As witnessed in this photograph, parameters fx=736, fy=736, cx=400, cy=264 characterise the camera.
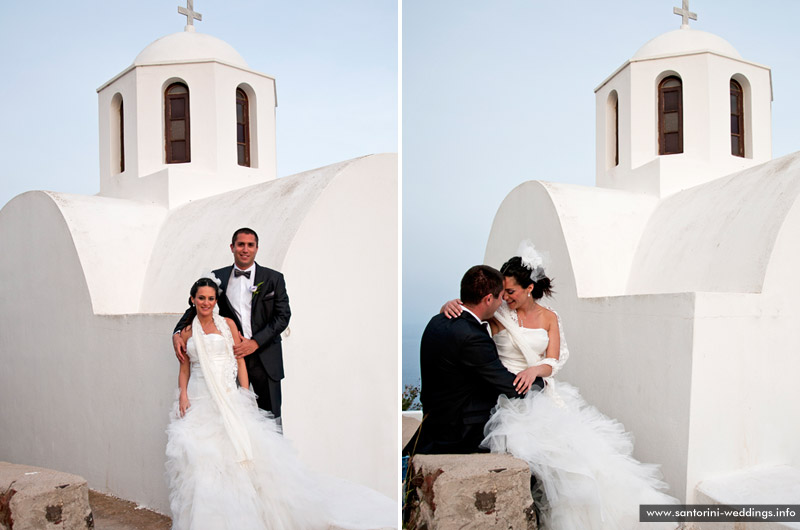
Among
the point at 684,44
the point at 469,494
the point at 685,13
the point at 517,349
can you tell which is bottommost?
the point at 469,494

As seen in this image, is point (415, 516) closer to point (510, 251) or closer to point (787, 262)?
point (787, 262)

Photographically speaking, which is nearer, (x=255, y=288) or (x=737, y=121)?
(x=255, y=288)

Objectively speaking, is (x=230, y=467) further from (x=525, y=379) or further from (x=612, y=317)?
(x=612, y=317)

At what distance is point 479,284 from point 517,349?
665mm

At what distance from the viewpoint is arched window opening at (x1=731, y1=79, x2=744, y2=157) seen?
30.4ft

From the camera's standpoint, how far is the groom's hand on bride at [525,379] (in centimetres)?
407

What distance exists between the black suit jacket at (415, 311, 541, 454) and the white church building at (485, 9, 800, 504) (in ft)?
6.55

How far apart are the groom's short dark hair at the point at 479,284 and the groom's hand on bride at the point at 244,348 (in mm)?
1497

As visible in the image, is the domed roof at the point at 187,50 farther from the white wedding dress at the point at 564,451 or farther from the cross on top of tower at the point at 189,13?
the white wedding dress at the point at 564,451

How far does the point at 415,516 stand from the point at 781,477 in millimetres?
3304

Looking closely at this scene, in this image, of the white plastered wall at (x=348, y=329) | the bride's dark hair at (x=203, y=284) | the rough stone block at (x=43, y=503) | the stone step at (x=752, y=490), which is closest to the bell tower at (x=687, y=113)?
the white plastered wall at (x=348, y=329)

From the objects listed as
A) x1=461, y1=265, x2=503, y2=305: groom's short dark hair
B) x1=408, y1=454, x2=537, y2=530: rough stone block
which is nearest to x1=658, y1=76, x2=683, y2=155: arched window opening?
A: x1=461, y1=265, x2=503, y2=305: groom's short dark hair

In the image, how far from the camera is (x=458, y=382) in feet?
13.3

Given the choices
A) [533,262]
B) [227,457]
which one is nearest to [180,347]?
[227,457]
